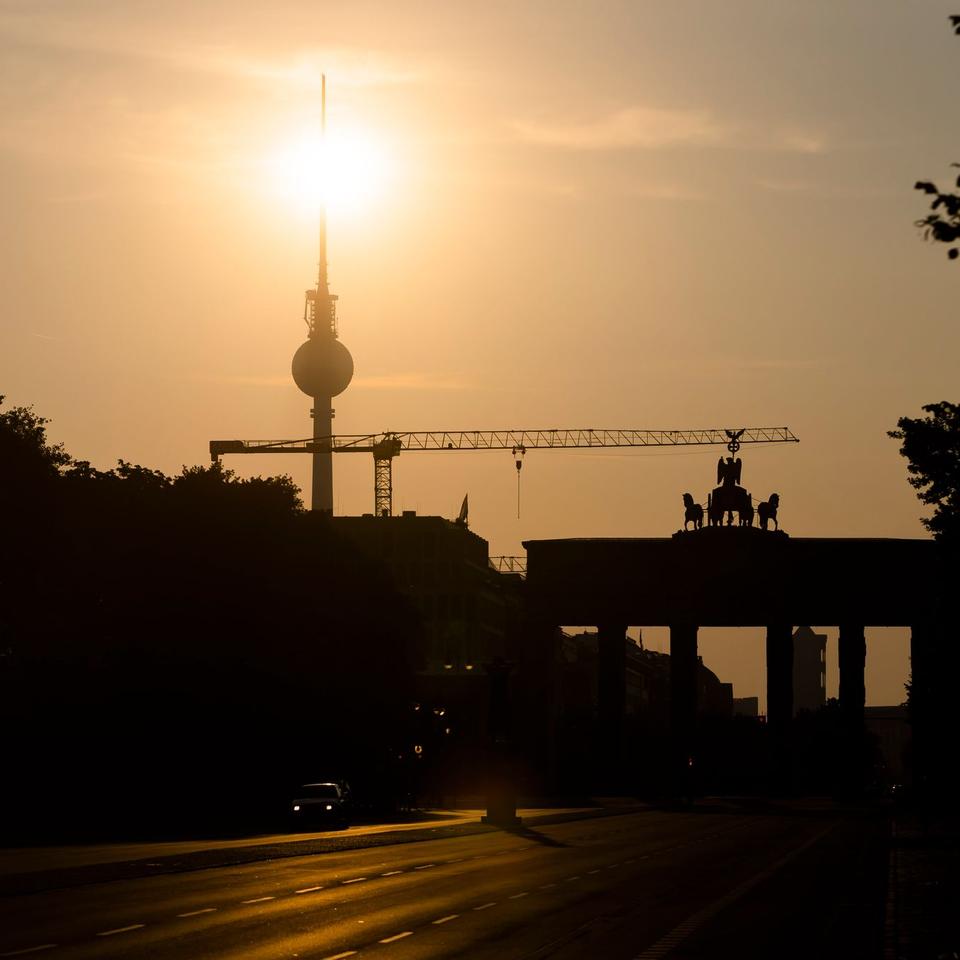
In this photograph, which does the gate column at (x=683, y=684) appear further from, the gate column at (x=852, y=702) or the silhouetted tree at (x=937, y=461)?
the silhouetted tree at (x=937, y=461)

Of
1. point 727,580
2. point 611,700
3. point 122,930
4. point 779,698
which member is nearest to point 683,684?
point 611,700

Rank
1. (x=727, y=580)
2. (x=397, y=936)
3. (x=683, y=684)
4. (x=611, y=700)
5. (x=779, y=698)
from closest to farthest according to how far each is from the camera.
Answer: (x=397, y=936) < (x=727, y=580) < (x=779, y=698) < (x=683, y=684) < (x=611, y=700)

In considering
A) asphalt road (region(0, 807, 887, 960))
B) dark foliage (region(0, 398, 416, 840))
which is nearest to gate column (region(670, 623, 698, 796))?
dark foliage (region(0, 398, 416, 840))

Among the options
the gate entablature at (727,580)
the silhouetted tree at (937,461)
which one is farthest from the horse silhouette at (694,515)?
the silhouetted tree at (937,461)

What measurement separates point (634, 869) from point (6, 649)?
51456 millimetres

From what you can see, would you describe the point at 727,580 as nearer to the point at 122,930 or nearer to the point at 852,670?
the point at 852,670

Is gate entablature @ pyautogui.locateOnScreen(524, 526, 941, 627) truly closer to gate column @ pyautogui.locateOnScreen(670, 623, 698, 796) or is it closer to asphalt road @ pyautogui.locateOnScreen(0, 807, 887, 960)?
gate column @ pyautogui.locateOnScreen(670, 623, 698, 796)

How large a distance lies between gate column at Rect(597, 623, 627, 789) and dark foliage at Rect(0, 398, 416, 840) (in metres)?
37.6

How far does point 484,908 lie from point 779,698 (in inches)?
4125

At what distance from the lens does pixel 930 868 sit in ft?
141

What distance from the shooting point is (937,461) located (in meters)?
42.2

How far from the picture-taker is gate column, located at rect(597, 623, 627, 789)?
436 ft

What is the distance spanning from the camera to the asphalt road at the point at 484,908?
24.9m

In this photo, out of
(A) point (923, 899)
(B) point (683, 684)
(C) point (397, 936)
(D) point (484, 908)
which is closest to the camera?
(C) point (397, 936)
